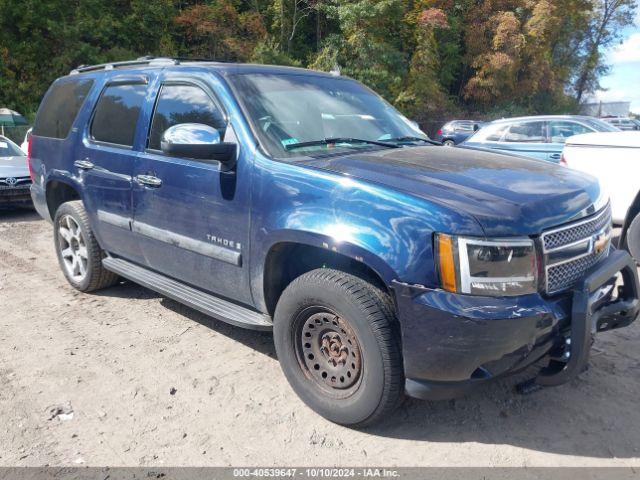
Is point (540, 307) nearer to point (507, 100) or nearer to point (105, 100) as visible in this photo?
point (105, 100)

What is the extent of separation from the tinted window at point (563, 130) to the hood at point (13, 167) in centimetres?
884

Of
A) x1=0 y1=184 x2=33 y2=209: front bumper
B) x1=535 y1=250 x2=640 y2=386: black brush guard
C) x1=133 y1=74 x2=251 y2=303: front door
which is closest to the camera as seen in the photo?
x1=535 y1=250 x2=640 y2=386: black brush guard

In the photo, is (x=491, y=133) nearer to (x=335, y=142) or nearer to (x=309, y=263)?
(x=335, y=142)

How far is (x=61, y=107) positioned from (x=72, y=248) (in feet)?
4.30

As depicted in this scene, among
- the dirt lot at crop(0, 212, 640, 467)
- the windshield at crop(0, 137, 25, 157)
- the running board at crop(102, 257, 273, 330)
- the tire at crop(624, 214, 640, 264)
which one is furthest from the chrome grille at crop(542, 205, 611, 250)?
the windshield at crop(0, 137, 25, 157)

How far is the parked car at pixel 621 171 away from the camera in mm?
5848

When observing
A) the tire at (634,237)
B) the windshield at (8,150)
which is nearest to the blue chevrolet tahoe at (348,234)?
the tire at (634,237)

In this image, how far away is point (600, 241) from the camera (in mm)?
3135

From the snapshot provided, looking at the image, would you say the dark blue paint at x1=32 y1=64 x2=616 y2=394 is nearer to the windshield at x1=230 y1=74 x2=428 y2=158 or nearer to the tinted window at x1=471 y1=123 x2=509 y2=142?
the windshield at x1=230 y1=74 x2=428 y2=158

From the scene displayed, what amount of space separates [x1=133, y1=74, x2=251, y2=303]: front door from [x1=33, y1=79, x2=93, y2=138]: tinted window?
1.37 meters

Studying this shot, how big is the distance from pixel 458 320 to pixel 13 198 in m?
8.45

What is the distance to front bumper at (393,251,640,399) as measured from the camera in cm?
254

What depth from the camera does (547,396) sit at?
340 cm

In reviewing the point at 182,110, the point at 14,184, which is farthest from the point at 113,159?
the point at 14,184
